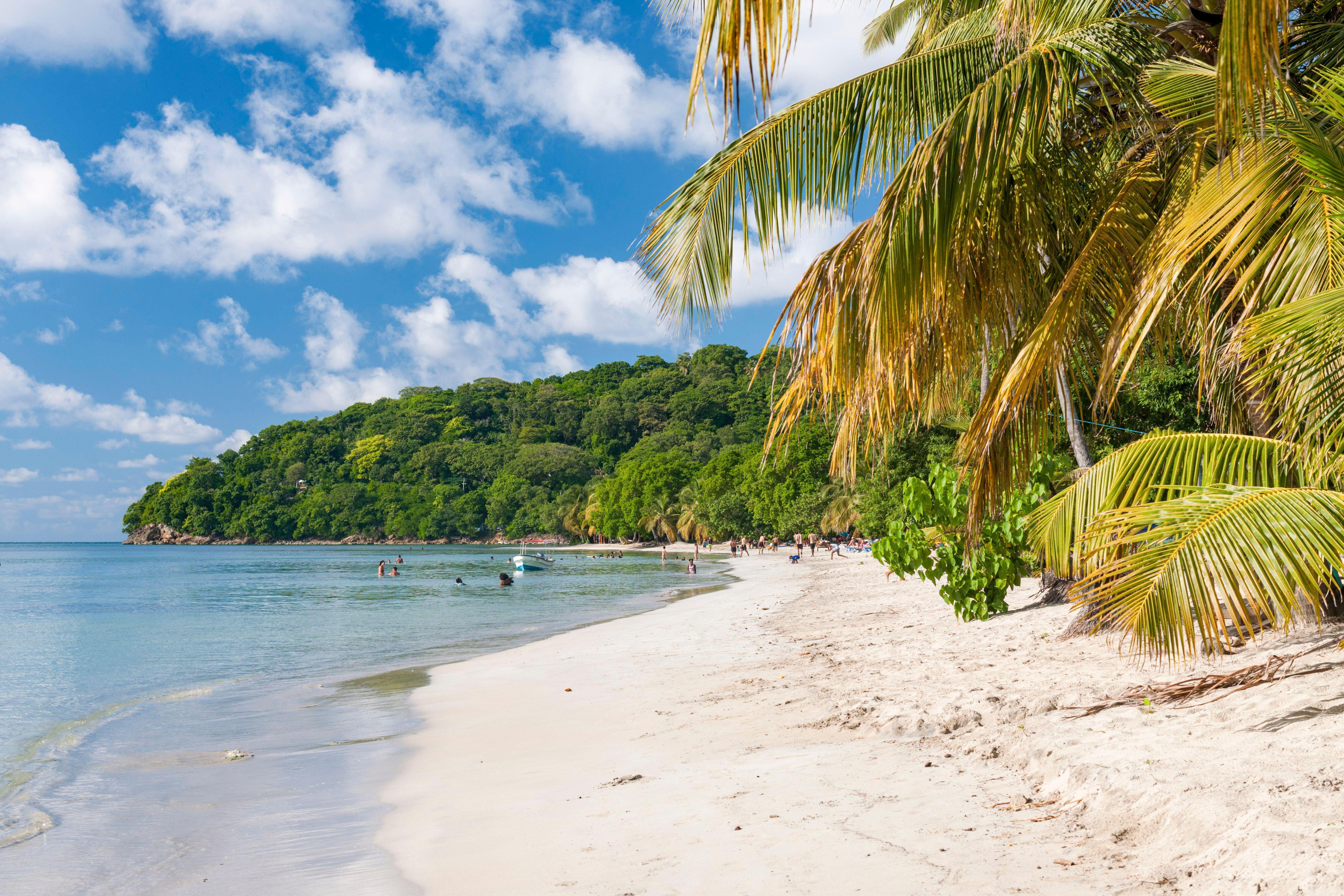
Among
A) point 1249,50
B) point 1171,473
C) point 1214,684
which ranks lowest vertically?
point 1214,684

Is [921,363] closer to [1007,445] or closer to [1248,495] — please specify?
[1007,445]

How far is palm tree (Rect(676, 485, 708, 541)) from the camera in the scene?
76750mm

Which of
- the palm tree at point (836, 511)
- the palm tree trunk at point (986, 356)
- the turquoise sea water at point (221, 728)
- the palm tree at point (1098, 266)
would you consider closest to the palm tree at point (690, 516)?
the palm tree at point (836, 511)

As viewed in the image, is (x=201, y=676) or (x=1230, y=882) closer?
(x=1230, y=882)

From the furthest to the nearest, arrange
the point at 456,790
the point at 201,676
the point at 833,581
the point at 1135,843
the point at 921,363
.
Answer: the point at 833,581, the point at 201,676, the point at 456,790, the point at 921,363, the point at 1135,843

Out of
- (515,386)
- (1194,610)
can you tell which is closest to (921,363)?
(1194,610)

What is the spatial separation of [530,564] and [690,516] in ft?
109

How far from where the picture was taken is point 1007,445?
4328 mm

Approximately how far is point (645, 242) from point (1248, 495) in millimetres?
2894

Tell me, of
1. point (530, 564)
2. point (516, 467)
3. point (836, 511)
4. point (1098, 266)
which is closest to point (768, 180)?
point (1098, 266)

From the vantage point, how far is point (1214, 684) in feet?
14.6

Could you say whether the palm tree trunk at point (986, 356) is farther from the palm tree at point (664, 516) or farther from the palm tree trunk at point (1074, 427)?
the palm tree at point (664, 516)

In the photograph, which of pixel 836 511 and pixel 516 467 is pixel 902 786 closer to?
pixel 836 511

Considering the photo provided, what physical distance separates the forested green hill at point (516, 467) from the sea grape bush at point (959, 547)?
4776 centimetres
